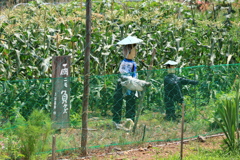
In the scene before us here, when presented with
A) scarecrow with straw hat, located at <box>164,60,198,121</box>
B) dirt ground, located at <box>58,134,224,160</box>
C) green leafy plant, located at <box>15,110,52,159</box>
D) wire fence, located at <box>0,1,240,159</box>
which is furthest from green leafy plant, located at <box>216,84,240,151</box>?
green leafy plant, located at <box>15,110,52,159</box>

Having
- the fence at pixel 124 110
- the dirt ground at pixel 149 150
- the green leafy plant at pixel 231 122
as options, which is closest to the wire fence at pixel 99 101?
the fence at pixel 124 110

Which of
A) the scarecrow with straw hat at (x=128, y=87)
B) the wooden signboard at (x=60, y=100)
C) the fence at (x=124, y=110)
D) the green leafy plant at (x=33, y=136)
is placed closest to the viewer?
the green leafy plant at (x=33, y=136)

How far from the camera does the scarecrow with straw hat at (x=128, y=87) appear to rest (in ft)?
22.8

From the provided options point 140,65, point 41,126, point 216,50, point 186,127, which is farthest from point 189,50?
point 41,126

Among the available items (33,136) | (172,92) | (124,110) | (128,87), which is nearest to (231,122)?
(172,92)

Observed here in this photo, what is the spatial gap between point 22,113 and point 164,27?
5.15 meters

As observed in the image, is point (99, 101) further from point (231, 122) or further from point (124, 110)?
point (231, 122)

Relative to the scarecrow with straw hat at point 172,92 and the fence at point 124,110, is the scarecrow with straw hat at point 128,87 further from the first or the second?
the scarecrow with straw hat at point 172,92

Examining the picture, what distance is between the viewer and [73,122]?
6691 millimetres

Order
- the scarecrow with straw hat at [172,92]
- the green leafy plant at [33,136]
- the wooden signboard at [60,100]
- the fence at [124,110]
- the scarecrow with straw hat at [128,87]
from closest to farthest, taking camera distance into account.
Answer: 1. the green leafy plant at [33,136]
2. the wooden signboard at [60,100]
3. the fence at [124,110]
4. the scarecrow with straw hat at [128,87]
5. the scarecrow with straw hat at [172,92]

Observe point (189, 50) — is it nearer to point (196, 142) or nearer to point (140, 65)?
point (140, 65)

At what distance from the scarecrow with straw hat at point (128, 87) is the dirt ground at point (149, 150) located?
61 cm

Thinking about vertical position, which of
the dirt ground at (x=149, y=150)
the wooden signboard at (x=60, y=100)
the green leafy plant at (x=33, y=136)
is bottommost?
the dirt ground at (x=149, y=150)

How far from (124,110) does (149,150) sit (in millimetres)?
953
